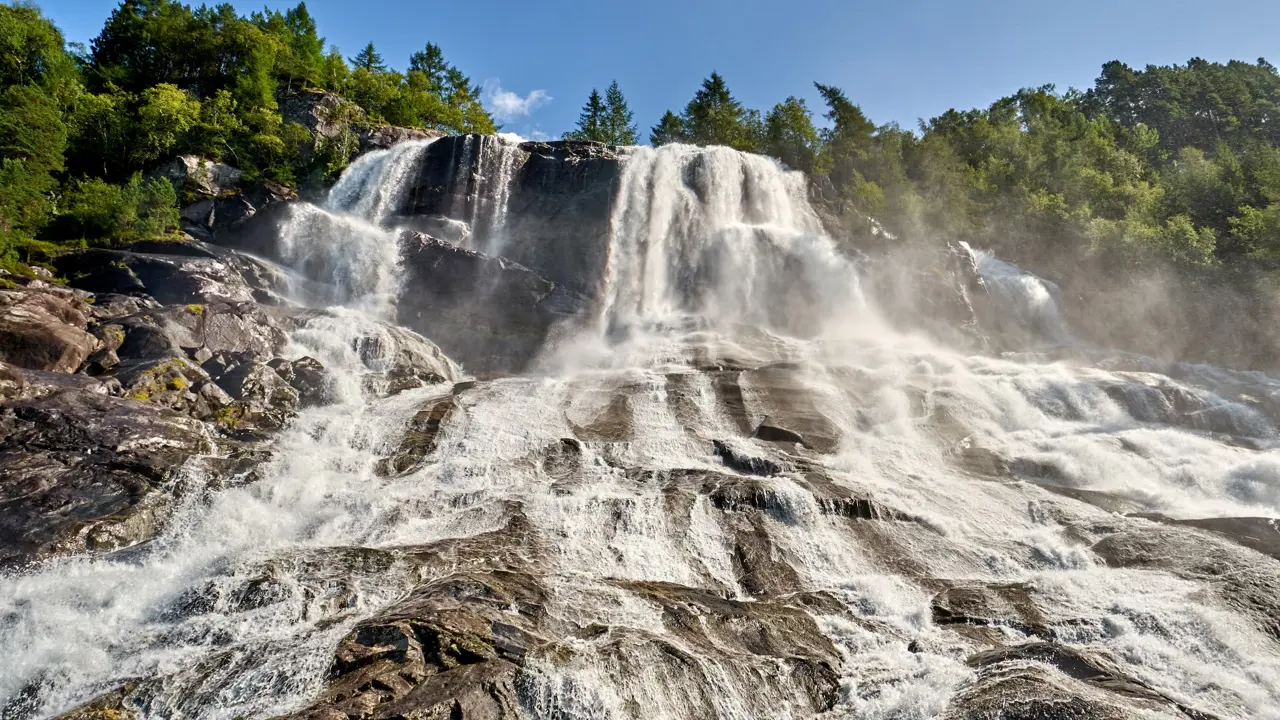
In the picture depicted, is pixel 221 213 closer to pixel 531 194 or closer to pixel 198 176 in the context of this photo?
pixel 198 176

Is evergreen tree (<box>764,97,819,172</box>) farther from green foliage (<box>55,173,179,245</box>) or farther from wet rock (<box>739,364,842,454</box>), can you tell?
green foliage (<box>55,173,179,245</box>)

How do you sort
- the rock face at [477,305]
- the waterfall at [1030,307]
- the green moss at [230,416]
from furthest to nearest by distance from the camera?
the waterfall at [1030,307] → the rock face at [477,305] → the green moss at [230,416]

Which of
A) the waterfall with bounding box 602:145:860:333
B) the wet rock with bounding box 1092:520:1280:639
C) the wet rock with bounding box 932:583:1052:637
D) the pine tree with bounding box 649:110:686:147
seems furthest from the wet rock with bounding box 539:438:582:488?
the pine tree with bounding box 649:110:686:147

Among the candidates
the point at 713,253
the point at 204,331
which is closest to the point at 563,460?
the point at 204,331

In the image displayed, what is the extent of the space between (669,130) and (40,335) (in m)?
51.0

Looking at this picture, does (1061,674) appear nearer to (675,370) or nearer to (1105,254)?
(675,370)

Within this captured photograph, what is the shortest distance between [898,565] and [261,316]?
2074cm

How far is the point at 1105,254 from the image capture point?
113ft

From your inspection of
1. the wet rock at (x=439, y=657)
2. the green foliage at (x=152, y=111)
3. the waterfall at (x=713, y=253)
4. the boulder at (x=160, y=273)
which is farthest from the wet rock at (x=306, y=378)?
the waterfall at (x=713, y=253)

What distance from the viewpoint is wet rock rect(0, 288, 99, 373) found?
15.2 m

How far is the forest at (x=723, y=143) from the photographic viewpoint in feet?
89.0

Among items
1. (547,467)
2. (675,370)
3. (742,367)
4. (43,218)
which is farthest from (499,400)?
(43,218)

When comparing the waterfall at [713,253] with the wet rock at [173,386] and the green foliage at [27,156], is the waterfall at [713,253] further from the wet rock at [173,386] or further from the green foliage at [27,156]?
the green foliage at [27,156]

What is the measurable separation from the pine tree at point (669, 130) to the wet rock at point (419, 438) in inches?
1790
